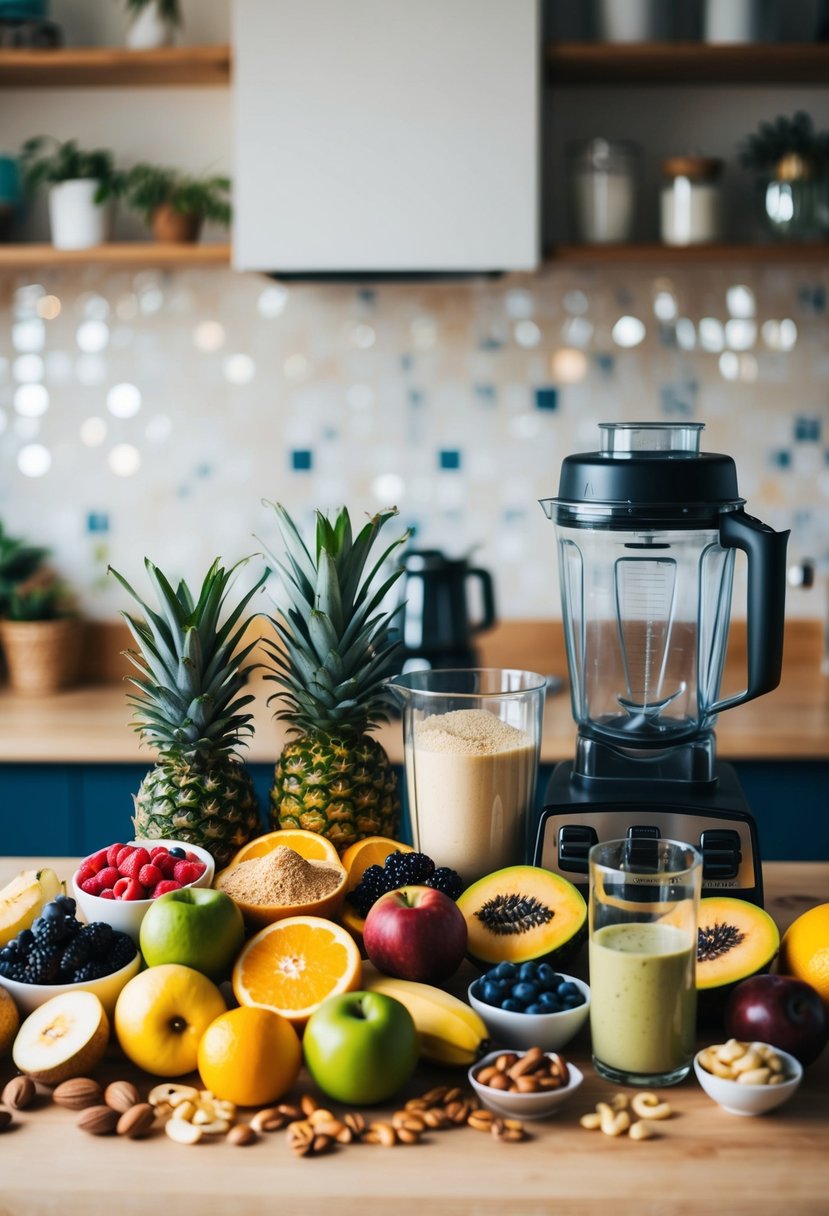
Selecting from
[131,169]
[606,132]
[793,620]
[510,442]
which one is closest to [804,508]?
[793,620]

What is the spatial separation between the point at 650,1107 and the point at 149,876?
0.53m

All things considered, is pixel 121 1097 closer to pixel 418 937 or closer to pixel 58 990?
pixel 58 990

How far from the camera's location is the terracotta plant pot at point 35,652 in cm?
292

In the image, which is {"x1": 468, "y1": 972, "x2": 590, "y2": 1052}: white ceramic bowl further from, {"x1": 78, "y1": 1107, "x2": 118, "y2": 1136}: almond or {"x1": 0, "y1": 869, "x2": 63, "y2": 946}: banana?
{"x1": 0, "y1": 869, "x2": 63, "y2": 946}: banana

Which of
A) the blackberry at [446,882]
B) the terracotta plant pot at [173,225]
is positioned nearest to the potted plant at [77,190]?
the terracotta plant pot at [173,225]

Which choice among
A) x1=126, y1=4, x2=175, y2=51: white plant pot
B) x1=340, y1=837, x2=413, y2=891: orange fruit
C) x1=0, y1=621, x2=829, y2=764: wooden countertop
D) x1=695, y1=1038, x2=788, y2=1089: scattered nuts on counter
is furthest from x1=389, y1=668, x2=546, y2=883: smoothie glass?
x1=126, y1=4, x2=175, y2=51: white plant pot

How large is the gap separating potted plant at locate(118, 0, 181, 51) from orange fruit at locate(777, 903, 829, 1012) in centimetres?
236

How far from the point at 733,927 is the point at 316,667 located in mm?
566

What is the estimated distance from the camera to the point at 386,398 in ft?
9.96

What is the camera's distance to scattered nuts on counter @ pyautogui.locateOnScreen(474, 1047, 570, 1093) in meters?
0.99

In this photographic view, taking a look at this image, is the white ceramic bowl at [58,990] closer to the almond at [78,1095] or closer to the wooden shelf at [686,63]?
the almond at [78,1095]

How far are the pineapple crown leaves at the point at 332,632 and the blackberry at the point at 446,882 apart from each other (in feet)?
0.91

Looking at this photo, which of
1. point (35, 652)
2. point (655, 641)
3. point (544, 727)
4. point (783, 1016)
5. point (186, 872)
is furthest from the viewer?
point (35, 652)

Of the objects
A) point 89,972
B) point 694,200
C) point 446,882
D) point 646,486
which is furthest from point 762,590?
point 694,200
